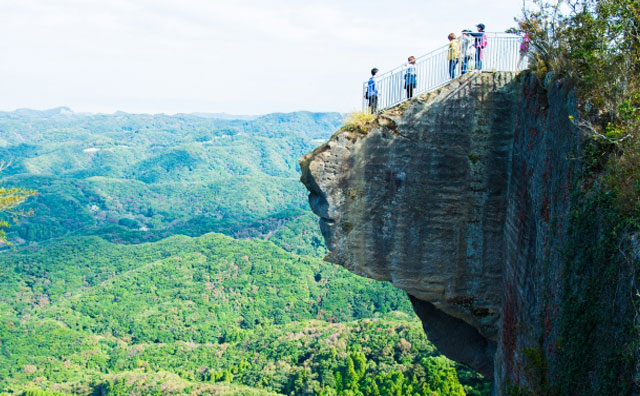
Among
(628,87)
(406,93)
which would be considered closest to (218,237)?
(406,93)

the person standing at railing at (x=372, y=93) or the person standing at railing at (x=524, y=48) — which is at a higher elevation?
the person standing at railing at (x=524, y=48)

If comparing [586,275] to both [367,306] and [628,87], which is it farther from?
[367,306]

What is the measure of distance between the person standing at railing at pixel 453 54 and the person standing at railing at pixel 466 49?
10cm

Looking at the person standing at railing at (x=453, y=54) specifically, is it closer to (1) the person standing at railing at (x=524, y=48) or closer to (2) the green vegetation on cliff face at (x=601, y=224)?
(1) the person standing at railing at (x=524, y=48)

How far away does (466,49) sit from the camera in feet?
41.4

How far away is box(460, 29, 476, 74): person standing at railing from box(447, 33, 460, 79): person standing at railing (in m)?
0.10

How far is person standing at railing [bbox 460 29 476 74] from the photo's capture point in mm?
12602

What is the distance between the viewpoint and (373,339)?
45.1m

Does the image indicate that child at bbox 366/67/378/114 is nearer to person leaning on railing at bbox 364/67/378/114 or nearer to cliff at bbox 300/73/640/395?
person leaning on railing at bbox 364/67/378/114

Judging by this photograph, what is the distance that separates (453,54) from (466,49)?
28cm

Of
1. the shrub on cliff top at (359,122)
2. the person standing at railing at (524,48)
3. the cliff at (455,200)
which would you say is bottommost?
the cliff at (455,200)

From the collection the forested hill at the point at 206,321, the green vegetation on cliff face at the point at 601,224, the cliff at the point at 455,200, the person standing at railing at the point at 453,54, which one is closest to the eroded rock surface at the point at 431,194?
the cliff at the point at 455,200

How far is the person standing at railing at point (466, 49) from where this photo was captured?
12.6 meters

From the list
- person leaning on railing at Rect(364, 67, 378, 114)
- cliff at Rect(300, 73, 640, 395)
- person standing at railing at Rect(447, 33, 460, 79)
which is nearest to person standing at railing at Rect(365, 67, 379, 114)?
person leaning on railing at Rect(364, 67, 378, 114)
